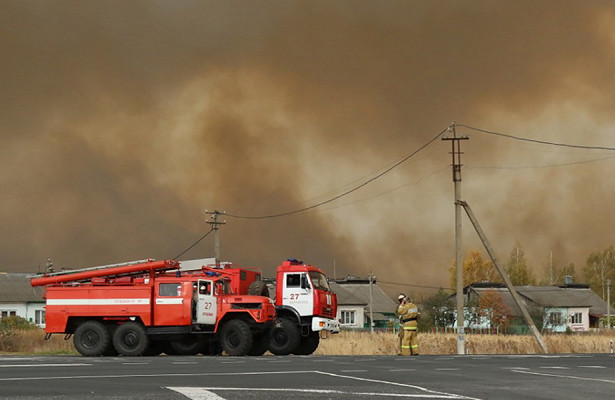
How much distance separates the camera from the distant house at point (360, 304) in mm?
102125

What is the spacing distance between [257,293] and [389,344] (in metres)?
10.4

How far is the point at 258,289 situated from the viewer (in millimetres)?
29891

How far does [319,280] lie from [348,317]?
2899 inches

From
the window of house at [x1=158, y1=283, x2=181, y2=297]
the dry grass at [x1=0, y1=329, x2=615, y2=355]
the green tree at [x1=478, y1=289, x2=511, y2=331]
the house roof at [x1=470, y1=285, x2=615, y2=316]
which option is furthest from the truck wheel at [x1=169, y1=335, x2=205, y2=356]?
the house roof at [x1=470, y1=285, x2=615, y2=316]

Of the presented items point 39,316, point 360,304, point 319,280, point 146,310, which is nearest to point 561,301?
point 360,304

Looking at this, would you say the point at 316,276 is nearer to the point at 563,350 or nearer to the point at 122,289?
the point at 122,289

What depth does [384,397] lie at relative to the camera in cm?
1165

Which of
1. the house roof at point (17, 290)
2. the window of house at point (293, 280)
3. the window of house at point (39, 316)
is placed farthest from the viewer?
the house roof at point (17, 290)

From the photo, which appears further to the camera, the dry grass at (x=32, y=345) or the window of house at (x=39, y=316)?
the window of house at (x=39, y=316)

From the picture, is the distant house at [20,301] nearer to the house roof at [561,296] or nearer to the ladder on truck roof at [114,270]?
the house roof at [561,296]

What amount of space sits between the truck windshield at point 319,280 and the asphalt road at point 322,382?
33.7 ft

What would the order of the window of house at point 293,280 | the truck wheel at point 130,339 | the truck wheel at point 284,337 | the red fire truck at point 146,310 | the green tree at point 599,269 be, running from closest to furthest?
the truck wheel at point 130,339 → the red fire truck at point 146,310 → the truck wheel at point 284,337 → the window of house at point 293,280 → the green tree at point 599,269

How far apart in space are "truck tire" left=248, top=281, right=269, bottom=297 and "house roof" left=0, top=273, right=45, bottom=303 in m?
64.5

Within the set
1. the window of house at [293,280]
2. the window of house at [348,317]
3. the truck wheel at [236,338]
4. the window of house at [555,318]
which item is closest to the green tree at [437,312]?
the window of house at [555,318]
